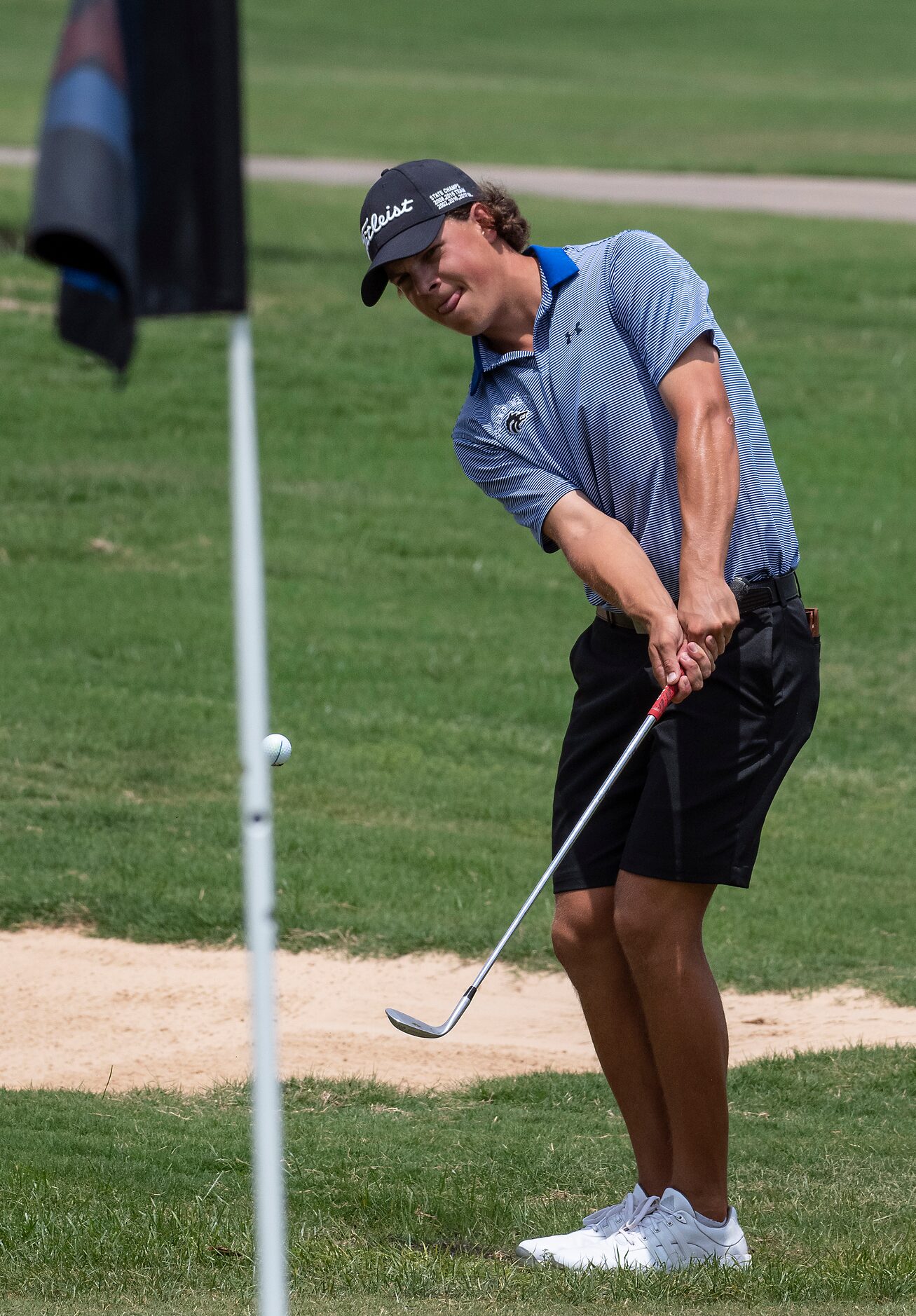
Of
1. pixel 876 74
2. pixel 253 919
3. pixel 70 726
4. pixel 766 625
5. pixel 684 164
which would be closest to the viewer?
pixel 253 919

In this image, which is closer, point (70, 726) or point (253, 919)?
point (253, 919)

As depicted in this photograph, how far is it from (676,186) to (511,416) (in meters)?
21.7

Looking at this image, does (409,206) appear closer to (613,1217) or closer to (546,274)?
(546,274)

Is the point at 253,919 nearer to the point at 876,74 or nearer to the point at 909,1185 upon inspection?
the point at 909,1185

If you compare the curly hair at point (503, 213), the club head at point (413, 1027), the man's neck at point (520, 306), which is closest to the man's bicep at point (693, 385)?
the man's neck at point (520, 306)

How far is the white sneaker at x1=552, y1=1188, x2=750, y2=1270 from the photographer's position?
167 inches

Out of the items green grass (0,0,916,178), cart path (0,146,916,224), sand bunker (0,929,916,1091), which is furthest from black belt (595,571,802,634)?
green grass (0,0,916,178)

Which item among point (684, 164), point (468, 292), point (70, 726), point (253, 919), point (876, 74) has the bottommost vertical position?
point (70, 726)

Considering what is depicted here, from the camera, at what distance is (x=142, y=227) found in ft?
9.16

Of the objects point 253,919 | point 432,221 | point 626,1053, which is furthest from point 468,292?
point 253,919

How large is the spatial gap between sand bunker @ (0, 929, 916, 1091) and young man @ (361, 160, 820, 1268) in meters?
1.71

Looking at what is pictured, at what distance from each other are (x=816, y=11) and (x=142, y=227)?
60.1m

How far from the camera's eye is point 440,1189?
4723mm

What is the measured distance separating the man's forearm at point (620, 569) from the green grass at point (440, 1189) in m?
1.36
